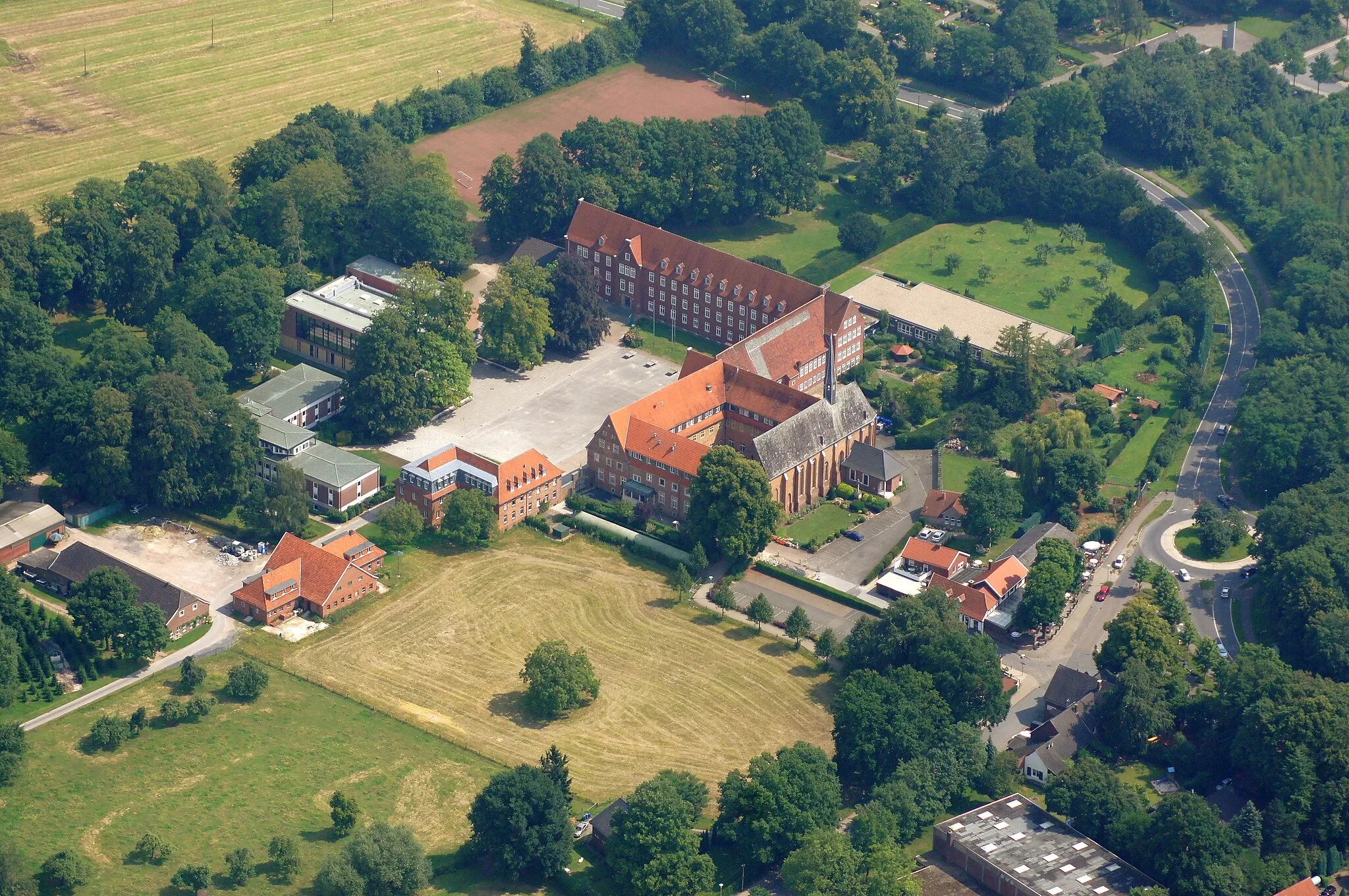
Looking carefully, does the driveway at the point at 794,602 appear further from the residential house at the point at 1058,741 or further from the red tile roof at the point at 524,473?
the red tile roof at the point at 524,473

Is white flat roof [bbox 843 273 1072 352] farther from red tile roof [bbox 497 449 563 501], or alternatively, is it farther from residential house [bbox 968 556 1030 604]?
red tile roof [bbox 497 449 563 501]

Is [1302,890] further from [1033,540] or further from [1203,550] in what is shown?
[1203,550]

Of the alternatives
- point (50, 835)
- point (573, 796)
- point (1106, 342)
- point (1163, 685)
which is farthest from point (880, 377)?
point (50, 835)

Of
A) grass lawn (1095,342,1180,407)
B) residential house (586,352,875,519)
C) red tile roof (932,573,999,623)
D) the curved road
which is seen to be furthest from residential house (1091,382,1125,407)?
red tile roof (932,573,999,623)

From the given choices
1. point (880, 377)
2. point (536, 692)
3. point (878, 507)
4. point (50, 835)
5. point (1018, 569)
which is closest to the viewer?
point (50, 835)

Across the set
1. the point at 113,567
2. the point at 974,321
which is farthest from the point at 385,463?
the point at 974,321

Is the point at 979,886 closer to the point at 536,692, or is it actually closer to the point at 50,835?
the point at 536,692
